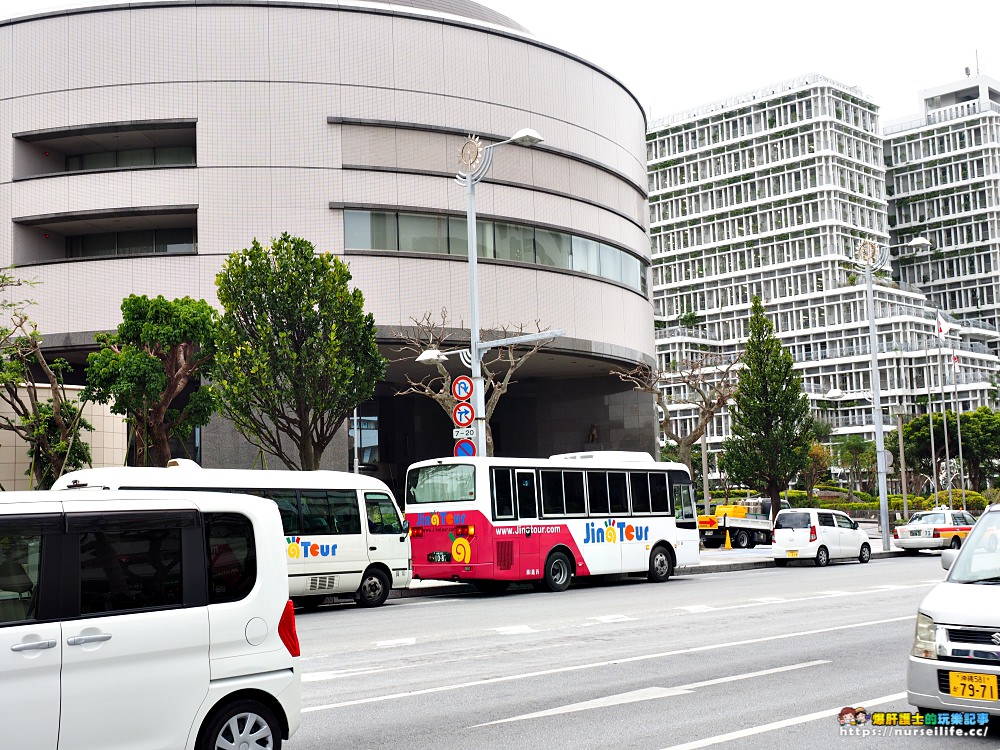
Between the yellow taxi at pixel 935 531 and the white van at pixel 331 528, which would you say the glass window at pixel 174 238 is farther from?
the yellow taxi at pixel 935 531

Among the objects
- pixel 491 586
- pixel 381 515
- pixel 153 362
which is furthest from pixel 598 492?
pixel 153 362

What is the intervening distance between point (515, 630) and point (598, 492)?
9091mm

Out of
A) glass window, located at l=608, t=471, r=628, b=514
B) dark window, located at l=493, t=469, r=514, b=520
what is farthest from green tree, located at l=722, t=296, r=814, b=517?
dark window, located at l=493, t=469, r=514, b=520

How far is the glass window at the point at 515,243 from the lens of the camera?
3954cm

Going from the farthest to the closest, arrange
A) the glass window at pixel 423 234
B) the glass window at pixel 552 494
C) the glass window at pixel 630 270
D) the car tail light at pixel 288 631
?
the glass window at pixel 630 270 → the glass window at pixel 423 234 → the glass window at pixel 552 494 → the car tail light at pixel 288 631

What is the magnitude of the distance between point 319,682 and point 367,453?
40.3m

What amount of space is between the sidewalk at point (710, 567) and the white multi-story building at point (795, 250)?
74.0 meters

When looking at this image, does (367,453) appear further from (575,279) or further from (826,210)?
(826,210)

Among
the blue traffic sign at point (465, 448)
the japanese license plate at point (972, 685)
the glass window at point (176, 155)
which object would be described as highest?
the glass window at point (176, 155)

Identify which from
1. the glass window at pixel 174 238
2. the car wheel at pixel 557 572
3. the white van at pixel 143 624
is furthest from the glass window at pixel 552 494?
the glass window at pixel 174 238

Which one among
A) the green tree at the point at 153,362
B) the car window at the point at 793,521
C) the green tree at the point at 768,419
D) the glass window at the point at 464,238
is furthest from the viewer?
the green tree at the point at 768,419

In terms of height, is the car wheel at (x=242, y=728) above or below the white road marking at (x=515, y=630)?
above

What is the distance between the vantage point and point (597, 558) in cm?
2361

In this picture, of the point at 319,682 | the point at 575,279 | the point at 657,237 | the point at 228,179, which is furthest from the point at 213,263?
the point at 657,237
